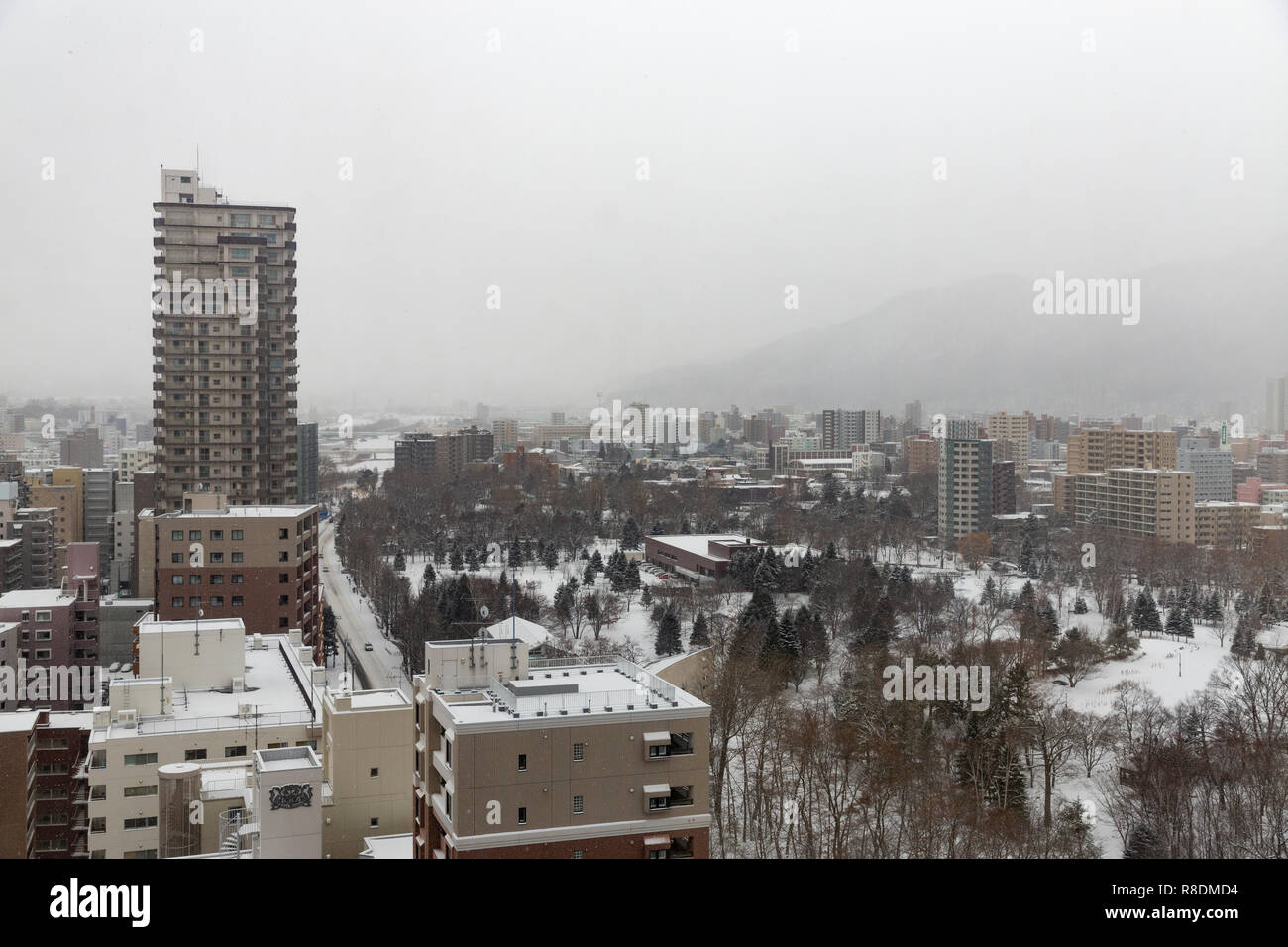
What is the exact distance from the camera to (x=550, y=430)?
65.5 feet

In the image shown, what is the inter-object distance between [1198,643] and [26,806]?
7.86 m

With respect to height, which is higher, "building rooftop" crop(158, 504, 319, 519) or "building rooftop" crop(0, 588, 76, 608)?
"building rooftop" crop(158, 504, 319, 519)

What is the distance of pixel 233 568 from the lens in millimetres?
7355

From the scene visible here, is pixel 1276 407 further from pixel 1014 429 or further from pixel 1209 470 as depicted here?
pixel 1014 429

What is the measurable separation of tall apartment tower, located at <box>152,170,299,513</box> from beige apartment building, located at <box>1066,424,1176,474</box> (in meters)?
10.7

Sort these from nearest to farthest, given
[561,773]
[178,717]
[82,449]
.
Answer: [561,773] → [178,717] → [82,449]

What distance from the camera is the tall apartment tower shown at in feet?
34.9

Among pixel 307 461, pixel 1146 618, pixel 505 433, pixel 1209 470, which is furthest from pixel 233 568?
pixel 505 433

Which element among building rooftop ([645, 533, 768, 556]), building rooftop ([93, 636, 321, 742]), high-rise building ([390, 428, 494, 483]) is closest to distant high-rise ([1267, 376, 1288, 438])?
building rooftop ([645, 533, 768, 556])

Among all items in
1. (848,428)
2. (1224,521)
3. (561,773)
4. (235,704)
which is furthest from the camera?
(848,428)

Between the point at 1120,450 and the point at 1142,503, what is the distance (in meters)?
2.26

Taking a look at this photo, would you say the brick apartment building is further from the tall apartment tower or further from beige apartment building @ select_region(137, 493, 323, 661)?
the tall apartment tower

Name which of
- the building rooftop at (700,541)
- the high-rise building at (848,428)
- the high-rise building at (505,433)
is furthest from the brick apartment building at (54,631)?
the high-rise building at (848,428)
